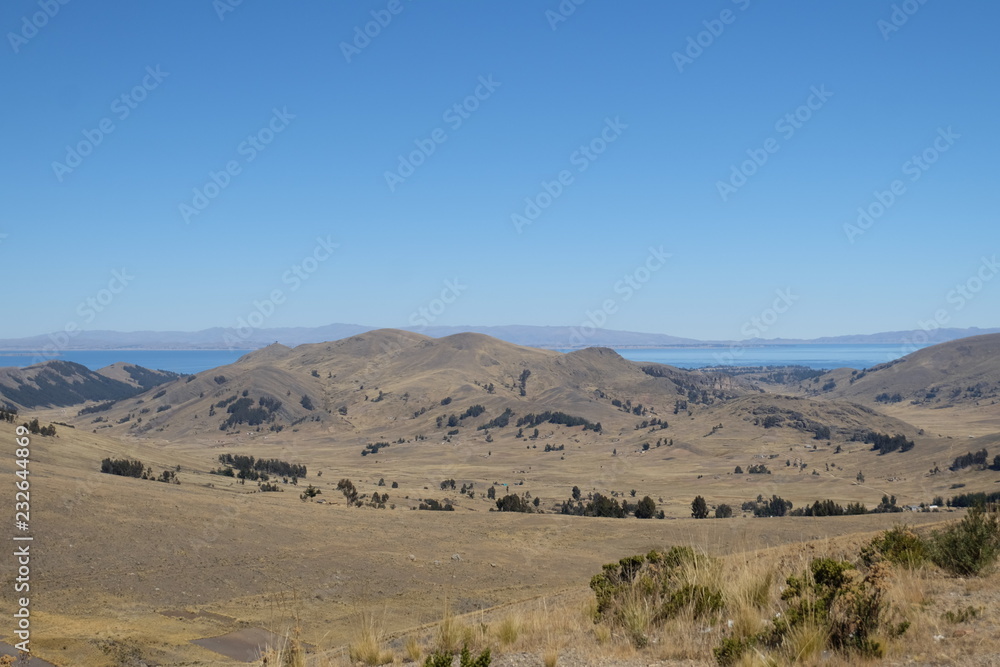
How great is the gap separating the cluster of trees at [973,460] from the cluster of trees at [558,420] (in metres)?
49.8

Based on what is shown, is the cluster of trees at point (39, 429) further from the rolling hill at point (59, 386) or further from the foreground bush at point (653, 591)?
the rolling hill at point (59, 386)

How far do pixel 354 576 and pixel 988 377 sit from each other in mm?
170872

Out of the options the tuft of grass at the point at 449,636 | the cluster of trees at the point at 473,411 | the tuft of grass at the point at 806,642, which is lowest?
the cluster of trees at the point at 473,411

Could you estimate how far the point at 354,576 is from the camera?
74.0ft

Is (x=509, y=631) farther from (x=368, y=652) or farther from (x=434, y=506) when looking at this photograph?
(x=434, y=506)

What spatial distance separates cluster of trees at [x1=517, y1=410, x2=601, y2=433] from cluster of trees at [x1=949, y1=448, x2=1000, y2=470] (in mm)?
49753

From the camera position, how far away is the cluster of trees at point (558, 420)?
10682 centimetres

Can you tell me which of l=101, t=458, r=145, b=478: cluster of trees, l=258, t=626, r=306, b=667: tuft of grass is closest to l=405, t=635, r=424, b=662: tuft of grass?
l=258, t=626, r=306, b=667: tuft of grass

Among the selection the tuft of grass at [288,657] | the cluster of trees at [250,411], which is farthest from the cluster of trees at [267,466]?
the tuft of grass at [288,657]

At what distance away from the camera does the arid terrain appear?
55.5ft

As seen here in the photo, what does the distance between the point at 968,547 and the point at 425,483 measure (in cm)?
5826

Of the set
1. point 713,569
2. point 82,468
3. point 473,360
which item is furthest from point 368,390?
point 713,569

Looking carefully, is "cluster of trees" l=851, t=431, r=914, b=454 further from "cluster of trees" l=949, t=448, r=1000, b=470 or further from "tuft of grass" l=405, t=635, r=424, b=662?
"tuft of grass" l=405, t=635, r=424, b=662

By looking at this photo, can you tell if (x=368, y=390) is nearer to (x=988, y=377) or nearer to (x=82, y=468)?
(x=82, y=468)
